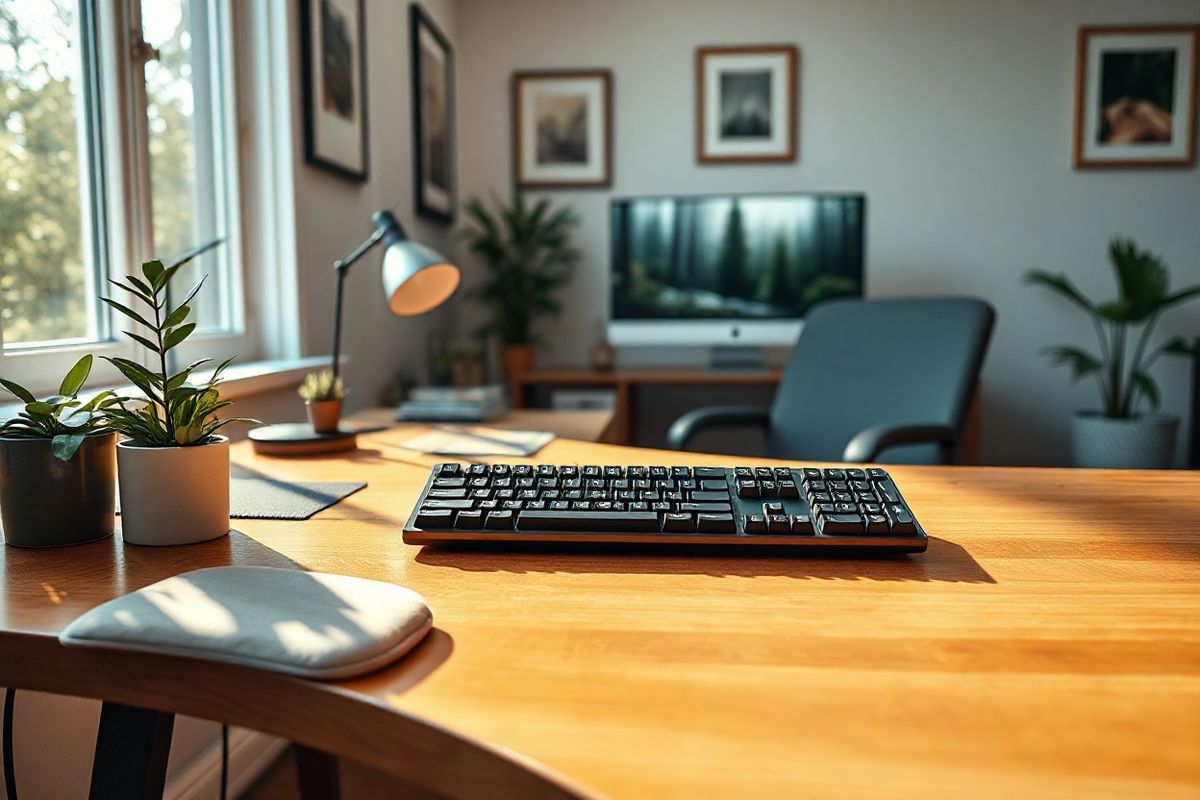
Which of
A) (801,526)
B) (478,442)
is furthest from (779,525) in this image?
(478,442)

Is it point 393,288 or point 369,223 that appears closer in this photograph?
point 393,288

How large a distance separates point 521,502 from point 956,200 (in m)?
3.49

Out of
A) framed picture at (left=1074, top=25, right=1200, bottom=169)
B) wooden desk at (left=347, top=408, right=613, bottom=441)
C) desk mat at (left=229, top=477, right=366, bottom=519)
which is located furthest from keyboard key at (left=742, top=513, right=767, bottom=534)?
framed picture at (left=1074, top=25, right=1200, bottom=169)

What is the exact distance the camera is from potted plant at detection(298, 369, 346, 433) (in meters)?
1.37

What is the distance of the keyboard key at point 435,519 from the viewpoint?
0.75 m

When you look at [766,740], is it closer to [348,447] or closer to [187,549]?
[187,549]

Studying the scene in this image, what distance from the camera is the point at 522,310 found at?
3680 mm

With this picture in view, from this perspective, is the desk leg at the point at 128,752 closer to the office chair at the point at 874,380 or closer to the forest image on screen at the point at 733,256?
the office chair at the point at 874,380

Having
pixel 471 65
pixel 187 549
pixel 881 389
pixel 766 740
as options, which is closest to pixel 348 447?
pixel 187 549

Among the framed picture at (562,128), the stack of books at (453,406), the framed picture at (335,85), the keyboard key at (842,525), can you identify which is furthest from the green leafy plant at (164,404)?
the framed picture at (562,128)

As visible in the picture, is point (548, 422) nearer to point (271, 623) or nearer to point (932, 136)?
point (271, 623)

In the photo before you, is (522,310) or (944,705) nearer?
(944,705)

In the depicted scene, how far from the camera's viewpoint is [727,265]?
11.7 ft

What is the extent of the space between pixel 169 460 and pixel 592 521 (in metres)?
0.35
